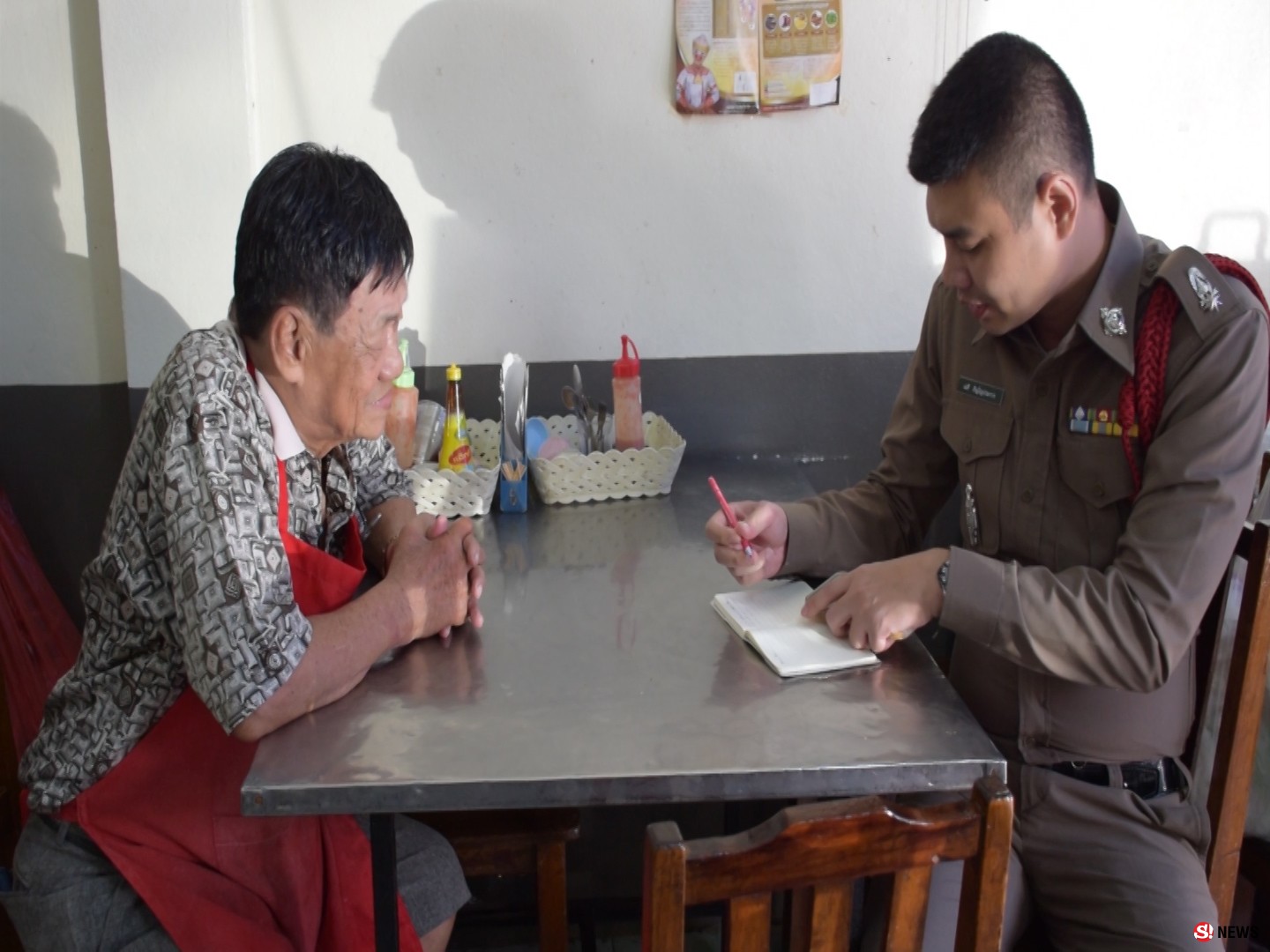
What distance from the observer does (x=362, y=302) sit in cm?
134

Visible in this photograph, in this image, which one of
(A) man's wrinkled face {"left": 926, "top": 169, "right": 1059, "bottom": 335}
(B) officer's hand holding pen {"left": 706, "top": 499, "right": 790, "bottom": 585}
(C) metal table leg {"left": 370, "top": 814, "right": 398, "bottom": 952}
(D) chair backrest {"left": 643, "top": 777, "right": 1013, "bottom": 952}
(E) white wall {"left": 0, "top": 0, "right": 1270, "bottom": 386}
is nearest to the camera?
(D) chair backrest {"left": 643, "top": 777, "right": 1013, "bottom": 952}

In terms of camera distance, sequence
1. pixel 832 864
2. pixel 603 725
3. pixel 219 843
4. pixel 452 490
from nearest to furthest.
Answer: pixel 832 864, pixel 603 725, pixel 219 843, pixel 452 490

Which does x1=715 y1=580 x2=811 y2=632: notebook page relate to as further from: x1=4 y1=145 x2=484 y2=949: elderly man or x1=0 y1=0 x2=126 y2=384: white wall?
x1=0 y1=0 x2=126 y2=384: white wall

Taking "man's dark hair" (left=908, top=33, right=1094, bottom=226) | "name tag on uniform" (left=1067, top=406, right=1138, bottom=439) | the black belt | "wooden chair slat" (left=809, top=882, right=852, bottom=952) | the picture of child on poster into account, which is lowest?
the black belt

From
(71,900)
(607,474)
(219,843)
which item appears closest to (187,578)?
(219,843)

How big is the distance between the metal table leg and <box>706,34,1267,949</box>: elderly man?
0.56m

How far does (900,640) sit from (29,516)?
1.78 metres

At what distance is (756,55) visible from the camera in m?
2.10

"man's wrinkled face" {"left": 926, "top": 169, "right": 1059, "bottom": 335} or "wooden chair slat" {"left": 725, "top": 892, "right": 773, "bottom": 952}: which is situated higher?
"man's wrinkled face" {"left": 926, "top": 169, "right": 1059, "bottom": 335}

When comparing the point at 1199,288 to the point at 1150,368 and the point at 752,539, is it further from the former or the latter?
the point at 752,539

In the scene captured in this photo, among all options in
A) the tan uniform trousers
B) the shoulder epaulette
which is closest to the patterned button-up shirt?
the tan uniform trousers

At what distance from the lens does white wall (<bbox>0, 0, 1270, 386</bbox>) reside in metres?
2.04

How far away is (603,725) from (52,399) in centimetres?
158

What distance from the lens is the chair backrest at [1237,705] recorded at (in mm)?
1338
